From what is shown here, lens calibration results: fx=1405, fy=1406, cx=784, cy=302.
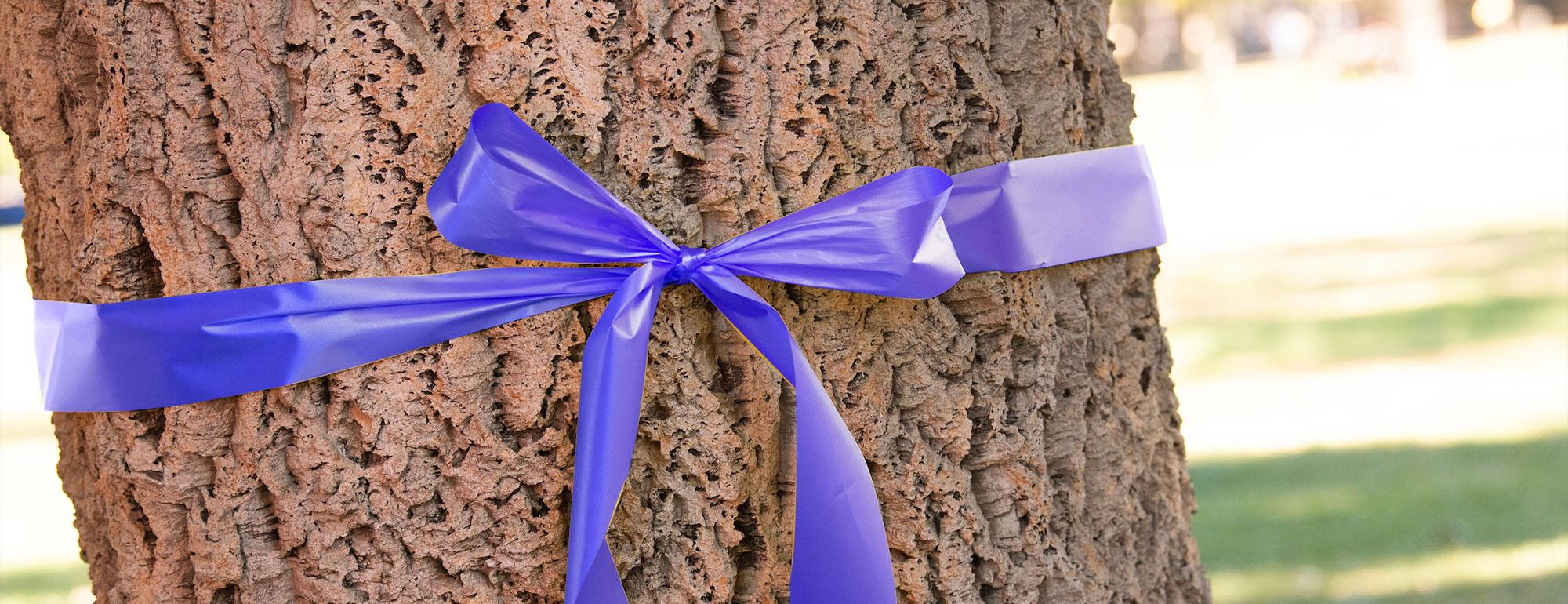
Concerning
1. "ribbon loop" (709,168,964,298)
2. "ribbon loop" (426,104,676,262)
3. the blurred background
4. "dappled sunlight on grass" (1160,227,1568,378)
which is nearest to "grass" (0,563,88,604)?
the blurred background

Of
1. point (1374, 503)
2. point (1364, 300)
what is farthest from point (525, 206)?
point (1364, 300)

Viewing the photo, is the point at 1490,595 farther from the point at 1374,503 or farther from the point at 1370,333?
the point at 1370,333

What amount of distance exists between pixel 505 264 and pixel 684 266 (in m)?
0.22

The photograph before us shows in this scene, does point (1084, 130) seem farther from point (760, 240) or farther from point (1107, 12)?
point (760, 240)

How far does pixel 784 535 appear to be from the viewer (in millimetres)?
1754

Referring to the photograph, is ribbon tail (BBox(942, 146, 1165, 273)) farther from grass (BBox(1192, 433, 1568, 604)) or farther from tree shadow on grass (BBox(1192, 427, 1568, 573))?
tree shadow on grass (BBox(1192, 427, 1568, 573))

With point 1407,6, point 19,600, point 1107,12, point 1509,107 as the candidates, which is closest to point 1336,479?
point 1107,12

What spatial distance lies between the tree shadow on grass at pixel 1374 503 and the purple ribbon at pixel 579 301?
3390 mm

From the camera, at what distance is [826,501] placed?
1.60m

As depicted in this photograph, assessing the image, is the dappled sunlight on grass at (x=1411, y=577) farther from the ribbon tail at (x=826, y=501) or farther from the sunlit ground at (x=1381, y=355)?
the ribbon tail at (x=826, y=501)

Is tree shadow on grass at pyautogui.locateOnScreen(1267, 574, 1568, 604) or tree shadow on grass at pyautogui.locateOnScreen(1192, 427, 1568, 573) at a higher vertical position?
tree shadow on grass at pyautogui.locateOnScreen(1192, 427, 1568, 573)

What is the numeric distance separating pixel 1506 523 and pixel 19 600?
196 inches

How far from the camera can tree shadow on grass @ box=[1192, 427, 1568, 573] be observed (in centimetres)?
464

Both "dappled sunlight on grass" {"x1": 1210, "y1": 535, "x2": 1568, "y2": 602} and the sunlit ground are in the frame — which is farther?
the sunlit ground
